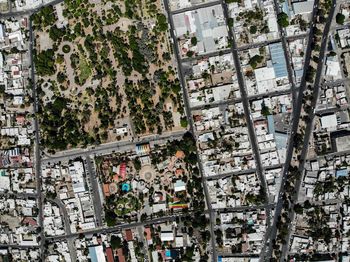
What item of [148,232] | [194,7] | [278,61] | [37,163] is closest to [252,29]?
[278,61]

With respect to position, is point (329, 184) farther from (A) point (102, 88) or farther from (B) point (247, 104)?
(A) point (102, 88)

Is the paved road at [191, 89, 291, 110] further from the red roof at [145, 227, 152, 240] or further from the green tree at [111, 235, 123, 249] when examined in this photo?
the green tree at [111, 235, 123, 249]

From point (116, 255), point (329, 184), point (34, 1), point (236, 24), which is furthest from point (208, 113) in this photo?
point (34, 1)

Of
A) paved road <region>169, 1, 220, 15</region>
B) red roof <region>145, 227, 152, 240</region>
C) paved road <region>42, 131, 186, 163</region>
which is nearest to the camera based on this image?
paved road <region>169, 1, 220, 15</region>

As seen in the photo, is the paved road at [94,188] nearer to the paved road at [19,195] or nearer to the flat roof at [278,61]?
the paved road at [19,195]

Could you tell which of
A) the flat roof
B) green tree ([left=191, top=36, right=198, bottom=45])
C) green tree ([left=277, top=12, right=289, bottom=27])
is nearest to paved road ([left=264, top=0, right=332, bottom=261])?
the flat roof

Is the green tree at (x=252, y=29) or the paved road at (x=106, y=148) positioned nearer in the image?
the green tree at (x=252, y=29)

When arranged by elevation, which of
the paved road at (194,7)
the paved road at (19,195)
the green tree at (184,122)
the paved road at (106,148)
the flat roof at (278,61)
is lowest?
the paved road at (19,195)

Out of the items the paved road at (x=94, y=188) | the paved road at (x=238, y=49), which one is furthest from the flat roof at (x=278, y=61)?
the paved road at (x=94, y=188)

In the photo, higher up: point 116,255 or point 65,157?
point 65,157
